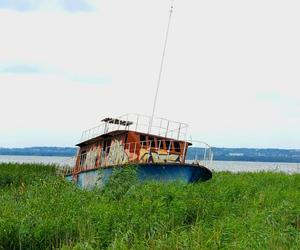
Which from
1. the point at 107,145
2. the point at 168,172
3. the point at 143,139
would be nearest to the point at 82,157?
the point at 107,145

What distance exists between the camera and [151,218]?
1337 centimetres

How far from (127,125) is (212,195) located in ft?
22.1

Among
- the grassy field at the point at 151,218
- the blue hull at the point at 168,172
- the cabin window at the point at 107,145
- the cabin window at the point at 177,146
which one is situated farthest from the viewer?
the cabin window at the point at 107,145

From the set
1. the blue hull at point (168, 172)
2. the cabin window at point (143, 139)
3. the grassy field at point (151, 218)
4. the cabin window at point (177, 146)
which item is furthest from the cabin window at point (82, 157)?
the grassy field at point (151, 218)

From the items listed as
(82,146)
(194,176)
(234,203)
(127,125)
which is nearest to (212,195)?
(234,203)

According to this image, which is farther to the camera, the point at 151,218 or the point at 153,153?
the point at 153,153

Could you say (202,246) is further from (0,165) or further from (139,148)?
(0,165)

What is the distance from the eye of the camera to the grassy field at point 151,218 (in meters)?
11.0

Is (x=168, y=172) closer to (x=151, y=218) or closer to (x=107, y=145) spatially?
(x=107, y=145)

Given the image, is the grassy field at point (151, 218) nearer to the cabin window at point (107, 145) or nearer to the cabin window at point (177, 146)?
the cabin window at point (177, 146)

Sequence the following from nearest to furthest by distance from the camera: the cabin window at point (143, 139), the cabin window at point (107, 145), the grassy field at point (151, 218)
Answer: the grassy field at point (151, 218) < the cabin window at point (143, 139) < the cabin window at point (107, 145)

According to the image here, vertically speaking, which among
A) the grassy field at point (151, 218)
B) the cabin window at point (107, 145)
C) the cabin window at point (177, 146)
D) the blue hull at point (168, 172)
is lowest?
the grassy field at point (151, 218)

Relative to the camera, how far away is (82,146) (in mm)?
29328

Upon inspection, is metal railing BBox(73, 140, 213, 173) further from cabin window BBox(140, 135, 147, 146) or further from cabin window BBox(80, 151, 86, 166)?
cabin window BBox(80, 151, 86, 166)
